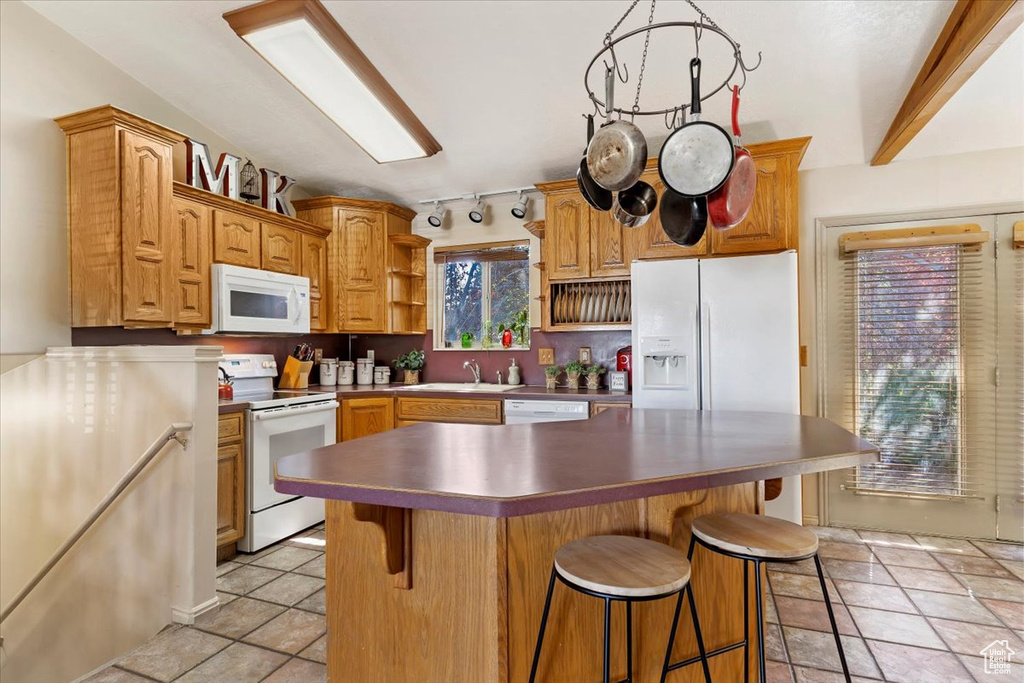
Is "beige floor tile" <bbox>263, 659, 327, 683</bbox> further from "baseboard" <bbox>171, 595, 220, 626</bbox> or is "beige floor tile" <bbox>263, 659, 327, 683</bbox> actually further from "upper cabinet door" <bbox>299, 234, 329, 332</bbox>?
"upper cabinet door" <bbox>299, 234, 329, 332</bbox>

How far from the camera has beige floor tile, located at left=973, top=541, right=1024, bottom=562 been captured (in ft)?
9.68

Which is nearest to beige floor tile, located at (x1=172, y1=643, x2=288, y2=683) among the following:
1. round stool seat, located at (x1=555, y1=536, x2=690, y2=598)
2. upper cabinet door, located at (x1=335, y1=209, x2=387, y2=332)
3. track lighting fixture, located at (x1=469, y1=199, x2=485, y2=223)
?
round stool seat, located at (x1=555, y1=536, x2=690, y2=598)

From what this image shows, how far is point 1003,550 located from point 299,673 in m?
3.93

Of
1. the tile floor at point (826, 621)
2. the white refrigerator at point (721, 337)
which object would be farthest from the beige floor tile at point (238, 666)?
the white refrigerator at point (721, 337)

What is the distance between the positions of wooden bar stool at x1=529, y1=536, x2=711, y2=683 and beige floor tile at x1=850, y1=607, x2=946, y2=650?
1322 millimetres

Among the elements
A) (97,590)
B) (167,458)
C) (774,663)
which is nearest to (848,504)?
(774,663)

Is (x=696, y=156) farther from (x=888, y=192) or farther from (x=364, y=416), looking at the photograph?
(x=364, y=416)

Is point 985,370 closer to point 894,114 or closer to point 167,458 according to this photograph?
point 894,114

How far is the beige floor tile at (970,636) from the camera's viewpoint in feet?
6.88

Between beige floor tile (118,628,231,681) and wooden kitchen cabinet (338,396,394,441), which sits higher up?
wooden kitchen cabinet (338,396,394,441)

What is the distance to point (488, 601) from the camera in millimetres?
1353

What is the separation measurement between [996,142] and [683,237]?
103 inches

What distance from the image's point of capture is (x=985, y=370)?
125 inches

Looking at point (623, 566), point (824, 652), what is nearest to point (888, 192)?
point (824, 652)
